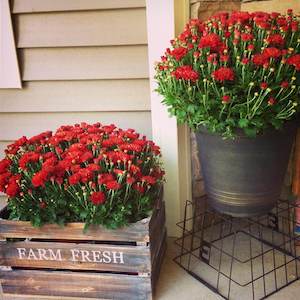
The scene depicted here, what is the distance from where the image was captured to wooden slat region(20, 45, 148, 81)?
5.77ft

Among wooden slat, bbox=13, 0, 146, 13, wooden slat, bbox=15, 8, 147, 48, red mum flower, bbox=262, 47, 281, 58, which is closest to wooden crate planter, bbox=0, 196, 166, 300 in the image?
red mum flower, bbox=262, 47, 281, 58

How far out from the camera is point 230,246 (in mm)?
1824

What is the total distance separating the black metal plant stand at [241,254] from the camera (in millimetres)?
1556

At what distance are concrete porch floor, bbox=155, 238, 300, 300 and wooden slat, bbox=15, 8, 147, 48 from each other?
1044 mm

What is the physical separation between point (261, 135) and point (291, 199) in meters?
0.70

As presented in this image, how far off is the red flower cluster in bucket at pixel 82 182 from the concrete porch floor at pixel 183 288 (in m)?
0.36

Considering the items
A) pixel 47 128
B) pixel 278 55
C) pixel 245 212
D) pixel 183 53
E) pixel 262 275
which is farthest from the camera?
pixel 47 128

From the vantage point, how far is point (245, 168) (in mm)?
1360

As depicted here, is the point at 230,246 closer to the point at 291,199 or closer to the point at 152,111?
the point at 291,199

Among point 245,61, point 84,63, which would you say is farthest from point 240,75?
point 84,63

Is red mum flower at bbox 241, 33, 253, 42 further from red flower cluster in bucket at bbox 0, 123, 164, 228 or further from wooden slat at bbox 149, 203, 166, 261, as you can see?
wooden slat at bbox 149, 203, 166, 261

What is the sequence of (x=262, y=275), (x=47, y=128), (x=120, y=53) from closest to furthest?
(x=262, y=275), (x=120, y=53), (x=47, y=128)

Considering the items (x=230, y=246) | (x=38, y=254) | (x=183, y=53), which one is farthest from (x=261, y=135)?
(x=38, y=254)

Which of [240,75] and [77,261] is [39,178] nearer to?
[77,261]
